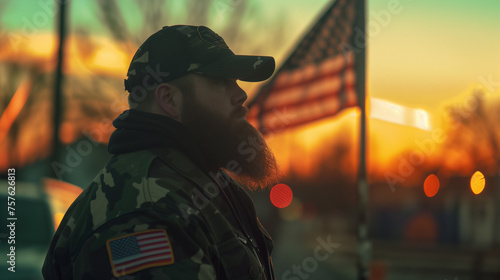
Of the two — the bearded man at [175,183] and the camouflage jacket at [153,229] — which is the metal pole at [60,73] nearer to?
the bearded man at [175,183]

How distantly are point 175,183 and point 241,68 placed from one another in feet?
1.45

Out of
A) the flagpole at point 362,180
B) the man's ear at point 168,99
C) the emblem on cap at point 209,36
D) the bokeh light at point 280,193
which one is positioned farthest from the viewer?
the flagpole at point 362,180

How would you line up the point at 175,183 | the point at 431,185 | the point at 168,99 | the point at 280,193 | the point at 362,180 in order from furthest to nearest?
the point at 431,185, the point at 362,180, the point at 280,193, the point at 168,99, the point at 175,183

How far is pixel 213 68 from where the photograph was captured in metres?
1.83

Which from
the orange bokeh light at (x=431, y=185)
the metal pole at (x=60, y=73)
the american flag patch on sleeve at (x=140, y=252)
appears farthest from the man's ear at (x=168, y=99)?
the orange bokeh light at (x=431, y=185)

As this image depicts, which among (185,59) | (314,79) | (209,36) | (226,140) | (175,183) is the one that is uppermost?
(314,79)

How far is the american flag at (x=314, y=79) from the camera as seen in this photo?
6.97 m

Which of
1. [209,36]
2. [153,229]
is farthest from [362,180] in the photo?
[153,229]

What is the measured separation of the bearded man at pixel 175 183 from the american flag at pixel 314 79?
5.01 meters

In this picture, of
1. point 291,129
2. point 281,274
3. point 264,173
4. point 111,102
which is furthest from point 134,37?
point 264,173

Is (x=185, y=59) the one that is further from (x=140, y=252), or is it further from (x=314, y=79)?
(x=314, y=79)

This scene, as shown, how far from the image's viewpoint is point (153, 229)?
1.48 meters

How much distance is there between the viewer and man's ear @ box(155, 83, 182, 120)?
178cm

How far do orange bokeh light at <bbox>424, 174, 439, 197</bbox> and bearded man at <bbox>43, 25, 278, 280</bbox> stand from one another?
31796mm
